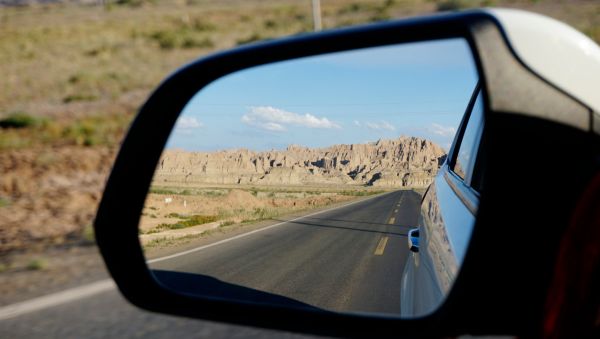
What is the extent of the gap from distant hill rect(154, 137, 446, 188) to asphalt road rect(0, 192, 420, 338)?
69 cm

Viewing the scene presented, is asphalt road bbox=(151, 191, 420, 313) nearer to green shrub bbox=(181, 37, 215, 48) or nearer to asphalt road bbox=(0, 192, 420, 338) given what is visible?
asphalt road bbox=(0, 192, 420, 338)

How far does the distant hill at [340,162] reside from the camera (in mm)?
2130

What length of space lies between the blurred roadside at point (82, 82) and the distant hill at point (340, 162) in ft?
12.2

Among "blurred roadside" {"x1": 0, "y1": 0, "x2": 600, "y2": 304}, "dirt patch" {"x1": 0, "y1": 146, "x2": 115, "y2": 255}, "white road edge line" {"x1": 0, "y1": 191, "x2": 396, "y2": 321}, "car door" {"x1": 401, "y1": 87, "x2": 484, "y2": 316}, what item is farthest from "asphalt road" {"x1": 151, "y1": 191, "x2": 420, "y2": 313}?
A: "dirt patch" {"x1": 0, "y1": 146, "x2": 115, "y2": 255}

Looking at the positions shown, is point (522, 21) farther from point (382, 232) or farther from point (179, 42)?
point (179, 42)

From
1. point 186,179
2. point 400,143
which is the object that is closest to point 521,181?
point 400,143

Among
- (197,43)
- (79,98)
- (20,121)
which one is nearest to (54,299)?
(20,121)

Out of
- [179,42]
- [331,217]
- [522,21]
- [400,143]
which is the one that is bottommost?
[331,217]

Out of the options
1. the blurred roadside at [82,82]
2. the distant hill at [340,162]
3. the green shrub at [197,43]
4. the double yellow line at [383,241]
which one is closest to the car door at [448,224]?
the distant hill at [340,162]

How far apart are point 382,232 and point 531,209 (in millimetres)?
4499

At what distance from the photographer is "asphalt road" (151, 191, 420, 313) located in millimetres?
3174

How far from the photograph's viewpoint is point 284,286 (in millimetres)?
3869

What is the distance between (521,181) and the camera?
1.08 meters

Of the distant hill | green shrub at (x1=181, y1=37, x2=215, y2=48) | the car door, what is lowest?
the car door
